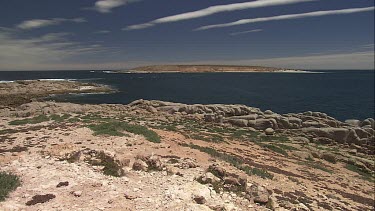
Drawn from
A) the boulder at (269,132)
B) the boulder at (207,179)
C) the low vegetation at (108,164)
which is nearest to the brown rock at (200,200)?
the boulder at (207,179)

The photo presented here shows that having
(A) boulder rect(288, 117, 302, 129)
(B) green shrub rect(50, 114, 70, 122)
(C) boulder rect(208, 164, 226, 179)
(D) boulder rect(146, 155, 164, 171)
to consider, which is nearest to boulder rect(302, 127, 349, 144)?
(A) boulder rect(288, 117, 302, 129)

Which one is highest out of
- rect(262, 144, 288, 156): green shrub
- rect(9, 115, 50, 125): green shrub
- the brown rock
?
rect(9, 115, 50, 125): green shrub

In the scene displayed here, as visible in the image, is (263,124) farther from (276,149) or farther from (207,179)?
(207,179)

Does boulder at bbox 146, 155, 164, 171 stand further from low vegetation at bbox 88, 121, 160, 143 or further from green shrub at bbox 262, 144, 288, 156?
green shrub at bbox 262, 144, 288, 156

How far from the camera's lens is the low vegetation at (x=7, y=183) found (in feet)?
44.5

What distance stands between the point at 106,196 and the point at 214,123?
33833 millimetres

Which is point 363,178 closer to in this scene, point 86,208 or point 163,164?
point 163,164

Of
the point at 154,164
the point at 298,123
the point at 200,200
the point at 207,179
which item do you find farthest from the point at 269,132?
the point at 200,200

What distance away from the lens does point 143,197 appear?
14.2m

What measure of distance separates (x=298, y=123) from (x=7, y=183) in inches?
1631

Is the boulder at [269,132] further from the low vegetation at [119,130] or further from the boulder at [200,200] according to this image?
the boulder at [200,200]

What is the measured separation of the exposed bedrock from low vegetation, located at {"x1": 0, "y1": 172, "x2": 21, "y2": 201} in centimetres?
3502

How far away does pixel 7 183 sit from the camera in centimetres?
1428

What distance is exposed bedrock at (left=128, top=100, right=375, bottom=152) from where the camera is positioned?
43750mm
